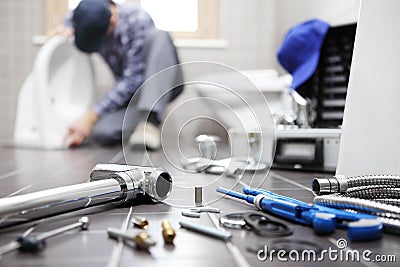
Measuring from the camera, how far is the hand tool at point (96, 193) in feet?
2.00

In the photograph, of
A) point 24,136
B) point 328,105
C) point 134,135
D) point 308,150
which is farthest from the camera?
point 24,136

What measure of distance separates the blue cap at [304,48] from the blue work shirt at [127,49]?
1.08 m

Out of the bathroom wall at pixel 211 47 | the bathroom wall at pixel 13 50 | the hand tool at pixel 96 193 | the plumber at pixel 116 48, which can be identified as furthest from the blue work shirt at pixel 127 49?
the hand tool at pixel 96 193

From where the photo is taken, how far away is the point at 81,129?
2619mm

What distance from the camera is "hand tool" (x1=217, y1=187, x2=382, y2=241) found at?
0.56 meters

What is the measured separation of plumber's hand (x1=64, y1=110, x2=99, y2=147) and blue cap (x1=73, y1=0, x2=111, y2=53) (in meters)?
0.40

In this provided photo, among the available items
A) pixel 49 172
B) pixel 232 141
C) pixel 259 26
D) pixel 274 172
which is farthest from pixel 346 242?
pixel 259 26

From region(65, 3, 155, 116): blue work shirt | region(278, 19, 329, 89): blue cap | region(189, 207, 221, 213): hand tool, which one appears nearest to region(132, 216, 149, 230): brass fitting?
region(189, 207, 221, 213): hand tool

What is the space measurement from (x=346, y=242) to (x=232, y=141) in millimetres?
414

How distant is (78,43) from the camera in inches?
106

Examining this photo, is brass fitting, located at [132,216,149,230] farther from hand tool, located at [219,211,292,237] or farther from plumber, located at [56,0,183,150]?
plumber, located at [56,0,183,150]

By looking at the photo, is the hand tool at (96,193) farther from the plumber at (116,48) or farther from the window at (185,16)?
the window at (185,16)

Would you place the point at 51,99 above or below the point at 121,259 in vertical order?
A: below

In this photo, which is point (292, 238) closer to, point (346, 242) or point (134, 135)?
point (346, 242)
